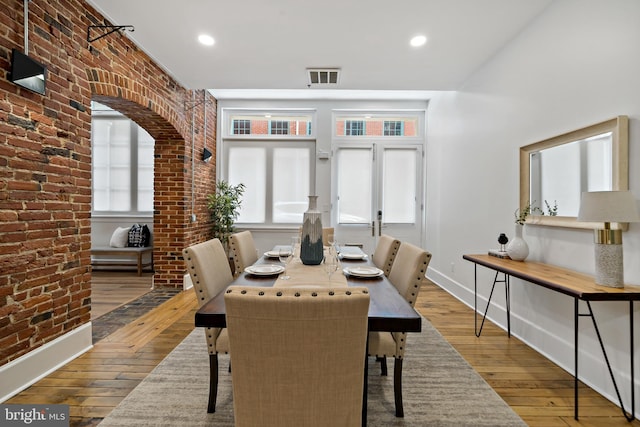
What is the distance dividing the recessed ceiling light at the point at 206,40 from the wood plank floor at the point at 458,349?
275 cm

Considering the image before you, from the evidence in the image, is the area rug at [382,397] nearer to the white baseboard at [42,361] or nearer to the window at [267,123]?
the white baseboard at [42,361]

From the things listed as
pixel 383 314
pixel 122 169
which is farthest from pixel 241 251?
pixel 122 169

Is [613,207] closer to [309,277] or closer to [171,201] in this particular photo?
[309,277]

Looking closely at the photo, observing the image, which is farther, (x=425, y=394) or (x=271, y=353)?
(x=425, y=394)

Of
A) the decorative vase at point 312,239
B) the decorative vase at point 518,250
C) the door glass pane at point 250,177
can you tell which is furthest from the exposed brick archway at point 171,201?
the decorative vase at point 518,250

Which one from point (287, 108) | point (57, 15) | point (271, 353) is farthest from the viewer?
point (287, 108)

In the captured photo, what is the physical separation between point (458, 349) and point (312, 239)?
1595mm

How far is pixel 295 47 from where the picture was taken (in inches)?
124

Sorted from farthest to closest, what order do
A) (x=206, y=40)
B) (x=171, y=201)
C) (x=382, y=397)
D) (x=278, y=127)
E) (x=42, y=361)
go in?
(x=278, y=127)
(x=171, y=201)
(x=206, y=40)
(x=42, y=361)
(x=382, y=397)

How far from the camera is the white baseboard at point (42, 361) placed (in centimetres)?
187

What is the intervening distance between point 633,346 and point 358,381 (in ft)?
5.82

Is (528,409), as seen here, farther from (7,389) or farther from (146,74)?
(146,74)

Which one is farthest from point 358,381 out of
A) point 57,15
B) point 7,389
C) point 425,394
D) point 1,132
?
point 57,15

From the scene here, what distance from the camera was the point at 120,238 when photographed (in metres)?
5.25
